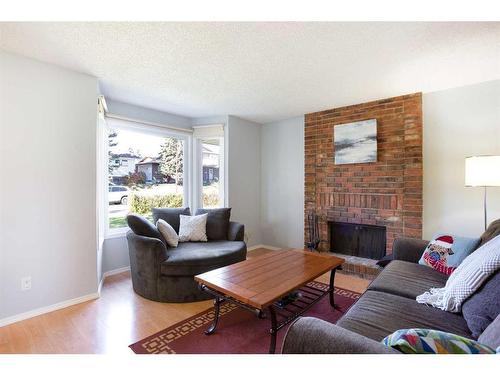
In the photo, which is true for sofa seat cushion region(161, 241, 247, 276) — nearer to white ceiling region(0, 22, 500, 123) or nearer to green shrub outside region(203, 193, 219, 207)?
green shrub outside region(203, 193, 219, 207)

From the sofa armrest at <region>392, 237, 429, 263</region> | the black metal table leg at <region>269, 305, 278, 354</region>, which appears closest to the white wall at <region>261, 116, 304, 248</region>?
the sofa armrest at <region>392, 237, 429, 263</region>

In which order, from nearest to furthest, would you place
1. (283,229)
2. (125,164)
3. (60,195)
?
(60,195)
(125,164)
(283,229)

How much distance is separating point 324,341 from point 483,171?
7.76 ft

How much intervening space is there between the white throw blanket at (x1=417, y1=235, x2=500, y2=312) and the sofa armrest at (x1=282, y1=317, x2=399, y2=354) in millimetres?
843

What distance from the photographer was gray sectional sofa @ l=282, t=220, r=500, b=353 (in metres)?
0.88

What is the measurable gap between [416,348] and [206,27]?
6.56ft

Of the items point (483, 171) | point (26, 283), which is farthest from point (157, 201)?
point (483, 171)

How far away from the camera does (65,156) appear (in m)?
2.29

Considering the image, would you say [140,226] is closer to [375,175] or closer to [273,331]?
[273,331]

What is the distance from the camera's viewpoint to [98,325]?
197 cm

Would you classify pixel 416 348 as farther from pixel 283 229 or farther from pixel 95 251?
pixel 283 229

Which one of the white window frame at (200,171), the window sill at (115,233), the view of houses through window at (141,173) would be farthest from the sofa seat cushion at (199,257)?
the white window frame at (200,171)

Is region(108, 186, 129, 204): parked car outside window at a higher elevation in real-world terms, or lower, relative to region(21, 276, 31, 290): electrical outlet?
higher
